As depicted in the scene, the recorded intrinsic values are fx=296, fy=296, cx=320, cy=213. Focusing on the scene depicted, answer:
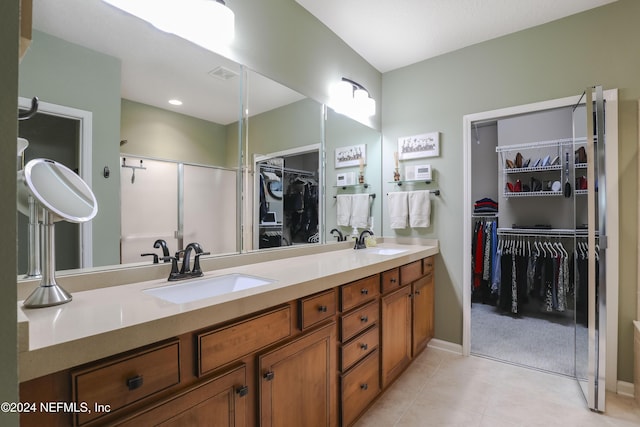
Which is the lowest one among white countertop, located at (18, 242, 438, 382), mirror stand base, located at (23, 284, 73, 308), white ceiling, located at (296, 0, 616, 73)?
white countertop, located at (18, 242, 438, 382)

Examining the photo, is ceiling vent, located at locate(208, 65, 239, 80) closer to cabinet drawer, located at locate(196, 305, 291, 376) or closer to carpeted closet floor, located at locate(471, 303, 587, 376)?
cabinet drawer, located at locate(196, 305, 291, 376)

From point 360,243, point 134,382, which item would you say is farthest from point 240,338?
point 360,243

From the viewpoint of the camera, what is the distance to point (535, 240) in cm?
342

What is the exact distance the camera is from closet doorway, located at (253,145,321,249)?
75.3 inches

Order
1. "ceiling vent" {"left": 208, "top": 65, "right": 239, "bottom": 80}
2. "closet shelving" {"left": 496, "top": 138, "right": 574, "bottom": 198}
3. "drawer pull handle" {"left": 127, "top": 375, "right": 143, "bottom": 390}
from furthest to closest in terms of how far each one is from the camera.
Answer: "closet shelving" {"left": 496, "top": 138, "right": 574, "bottom": 198}
"ceiling vent" {"left": 208, "top": 65, "right": 239, "bottom": 80}
"drawer pull handle" {"left": 127, "top": 375, "right": 143, "bottom": 390}

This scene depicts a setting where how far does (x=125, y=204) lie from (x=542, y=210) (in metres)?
4.23

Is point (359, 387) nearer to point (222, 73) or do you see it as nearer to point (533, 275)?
point (222, 73)

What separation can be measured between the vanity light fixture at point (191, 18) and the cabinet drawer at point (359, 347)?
1.69 m

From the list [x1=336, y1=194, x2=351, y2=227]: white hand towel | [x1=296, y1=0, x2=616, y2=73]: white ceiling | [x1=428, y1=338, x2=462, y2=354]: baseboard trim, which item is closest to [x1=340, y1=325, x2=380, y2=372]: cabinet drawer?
[x1=336, y1=194, x2=351, y2=227]: white hand towel

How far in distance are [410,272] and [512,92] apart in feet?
5.46

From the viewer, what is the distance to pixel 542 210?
3594 millimetres

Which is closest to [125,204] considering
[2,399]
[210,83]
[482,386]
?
[210,83]

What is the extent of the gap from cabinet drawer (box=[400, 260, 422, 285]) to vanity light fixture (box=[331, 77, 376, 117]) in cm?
138

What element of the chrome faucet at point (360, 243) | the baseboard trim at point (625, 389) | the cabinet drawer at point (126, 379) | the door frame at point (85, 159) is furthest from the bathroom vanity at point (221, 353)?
the baseboard trim at point (625, 389)
